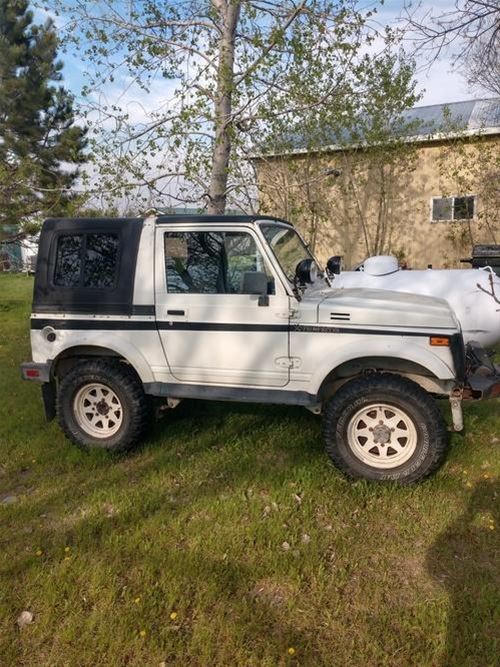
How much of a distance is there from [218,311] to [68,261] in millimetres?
1480

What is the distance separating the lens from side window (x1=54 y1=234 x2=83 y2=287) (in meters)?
4.71

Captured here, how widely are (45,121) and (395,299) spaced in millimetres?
19643

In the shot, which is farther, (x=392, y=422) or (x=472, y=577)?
(x=392, y=422)

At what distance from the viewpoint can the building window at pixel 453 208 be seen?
1444cm

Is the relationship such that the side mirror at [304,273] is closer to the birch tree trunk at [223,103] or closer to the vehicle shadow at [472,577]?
the vehicle shadow at [472,577]

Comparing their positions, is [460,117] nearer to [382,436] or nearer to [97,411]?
[382,436]

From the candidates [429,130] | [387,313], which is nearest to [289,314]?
[387,313]

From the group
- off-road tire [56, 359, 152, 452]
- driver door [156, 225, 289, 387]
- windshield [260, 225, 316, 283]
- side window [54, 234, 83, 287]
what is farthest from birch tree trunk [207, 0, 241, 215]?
off-road tire [56, 359, 152, 452]

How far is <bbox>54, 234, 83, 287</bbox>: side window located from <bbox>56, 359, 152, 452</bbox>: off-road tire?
0.74 m

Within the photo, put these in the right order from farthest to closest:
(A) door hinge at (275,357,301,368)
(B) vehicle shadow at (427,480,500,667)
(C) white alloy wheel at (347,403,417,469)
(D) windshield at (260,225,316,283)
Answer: (D) windshield at (260,225,316,283), (A) door hinge at (275,357,301,368), (C) white alloy wheel at (347,403,417,469), (B) vehicle shadow at (427,480,500,667)

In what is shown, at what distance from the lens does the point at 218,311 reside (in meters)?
4.32

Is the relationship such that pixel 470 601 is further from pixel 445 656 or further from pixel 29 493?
pixel 29 493

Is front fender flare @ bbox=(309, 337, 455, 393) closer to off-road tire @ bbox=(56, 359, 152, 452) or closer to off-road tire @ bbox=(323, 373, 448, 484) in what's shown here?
off-road tire @ bbox=(323, 373, 448, 484)

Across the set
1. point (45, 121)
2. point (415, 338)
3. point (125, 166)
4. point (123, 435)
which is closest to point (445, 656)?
point (415, 338)
